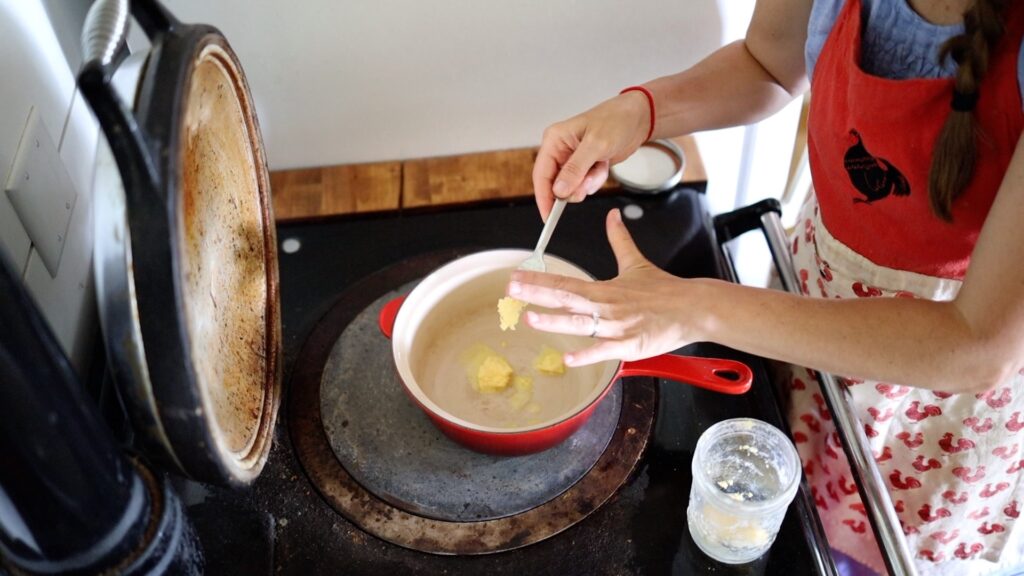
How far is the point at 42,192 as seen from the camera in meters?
0.76

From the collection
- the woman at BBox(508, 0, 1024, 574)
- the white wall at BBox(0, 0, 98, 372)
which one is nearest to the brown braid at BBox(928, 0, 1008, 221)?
the woman at BBox(508, 0, 1024, 574)

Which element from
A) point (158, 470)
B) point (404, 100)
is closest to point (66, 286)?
point (158, 470)

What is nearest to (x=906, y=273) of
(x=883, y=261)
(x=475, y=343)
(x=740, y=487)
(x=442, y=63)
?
(x=883, y=261)

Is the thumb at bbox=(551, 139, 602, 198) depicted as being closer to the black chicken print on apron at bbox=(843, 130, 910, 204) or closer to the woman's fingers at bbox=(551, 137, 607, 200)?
the woman's fingers at bbox=(551, 137, 607, 200)

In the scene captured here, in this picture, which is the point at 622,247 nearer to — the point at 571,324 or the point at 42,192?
the point at 571,324

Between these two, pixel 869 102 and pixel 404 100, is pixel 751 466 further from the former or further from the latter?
pixel 404 100

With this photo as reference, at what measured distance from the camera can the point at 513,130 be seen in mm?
1222

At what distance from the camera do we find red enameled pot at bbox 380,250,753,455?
0.76m

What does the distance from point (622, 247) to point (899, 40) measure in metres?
0.32

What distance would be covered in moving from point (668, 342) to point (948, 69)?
0.34 m

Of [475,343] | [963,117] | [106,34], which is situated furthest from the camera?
[475,343]

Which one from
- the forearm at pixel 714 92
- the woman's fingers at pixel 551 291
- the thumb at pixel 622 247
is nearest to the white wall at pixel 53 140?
the woman's fingers at pixel 551 291

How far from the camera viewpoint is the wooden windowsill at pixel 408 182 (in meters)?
1.13

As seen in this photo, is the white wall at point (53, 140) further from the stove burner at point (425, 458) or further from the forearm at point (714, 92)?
the forearm at point (714, 92)
